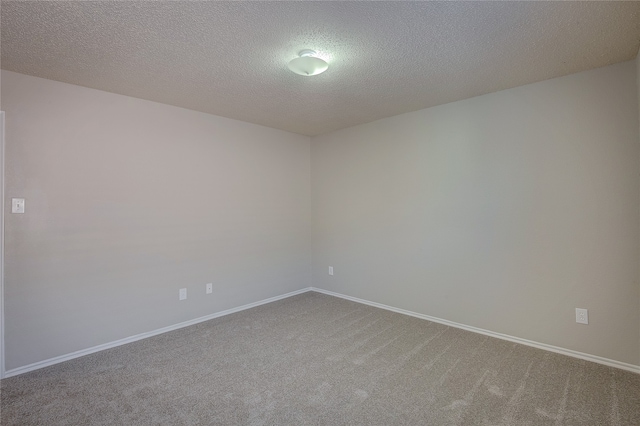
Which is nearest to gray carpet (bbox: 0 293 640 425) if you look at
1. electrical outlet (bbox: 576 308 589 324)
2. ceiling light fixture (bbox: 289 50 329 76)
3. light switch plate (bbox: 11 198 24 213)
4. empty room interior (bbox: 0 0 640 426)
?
empty room interior (bbox: 0 0 640 426)

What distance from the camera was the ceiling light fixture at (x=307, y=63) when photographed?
214cm

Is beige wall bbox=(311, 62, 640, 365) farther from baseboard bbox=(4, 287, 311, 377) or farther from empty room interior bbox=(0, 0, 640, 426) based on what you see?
baseboard bbox=(4, 287, 311, 377)

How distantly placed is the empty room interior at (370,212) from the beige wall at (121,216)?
0.8 inches

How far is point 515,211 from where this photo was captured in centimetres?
285

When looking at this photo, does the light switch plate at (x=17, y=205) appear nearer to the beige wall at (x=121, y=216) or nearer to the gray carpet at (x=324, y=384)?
the beige wall at (x=121, y=216)

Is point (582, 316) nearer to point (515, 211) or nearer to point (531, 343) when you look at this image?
point (531, 343)

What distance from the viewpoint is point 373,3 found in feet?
5.47

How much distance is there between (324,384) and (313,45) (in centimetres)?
241

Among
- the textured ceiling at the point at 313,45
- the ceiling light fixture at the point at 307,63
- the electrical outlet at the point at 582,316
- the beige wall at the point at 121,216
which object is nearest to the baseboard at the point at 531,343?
the electrical outlet at the point at 582,316

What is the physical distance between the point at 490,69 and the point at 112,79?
319 centimetres

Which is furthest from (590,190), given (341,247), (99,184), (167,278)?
(99,184)

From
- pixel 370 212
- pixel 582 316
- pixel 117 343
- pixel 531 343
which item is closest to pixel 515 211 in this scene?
pixel 582 316

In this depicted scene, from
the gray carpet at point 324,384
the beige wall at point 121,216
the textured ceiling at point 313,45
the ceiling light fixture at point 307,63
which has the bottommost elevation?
the gray carpet at point 324,384

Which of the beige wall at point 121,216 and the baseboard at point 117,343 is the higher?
the beige wall at point 121,216
